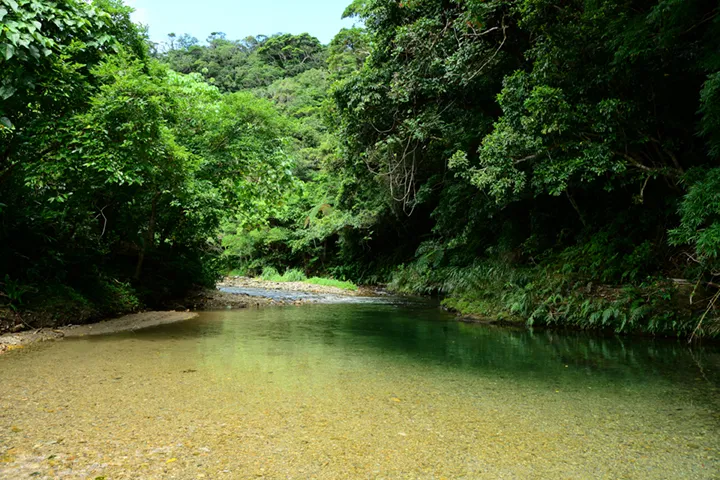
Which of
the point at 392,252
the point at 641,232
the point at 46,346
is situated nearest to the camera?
the point at 46,346

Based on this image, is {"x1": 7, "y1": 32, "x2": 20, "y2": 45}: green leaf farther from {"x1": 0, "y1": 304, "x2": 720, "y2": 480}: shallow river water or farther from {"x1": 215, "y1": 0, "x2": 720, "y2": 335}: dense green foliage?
{"x1": 215, "y1": 0, "x2": 720, "y2": 335}: dense green foliage

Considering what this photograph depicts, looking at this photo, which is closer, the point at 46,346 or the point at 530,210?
the point at 46,346

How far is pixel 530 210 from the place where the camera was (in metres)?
12.7

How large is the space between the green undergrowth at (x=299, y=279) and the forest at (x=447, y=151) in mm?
7583

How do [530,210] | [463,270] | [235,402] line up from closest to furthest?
[235,402] → [530,210] → [463,270]

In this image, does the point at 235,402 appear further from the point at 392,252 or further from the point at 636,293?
the point at 392,252

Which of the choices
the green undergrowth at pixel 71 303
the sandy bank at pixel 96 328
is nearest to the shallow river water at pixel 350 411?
Answer: the sandy bank at pixel 96 328

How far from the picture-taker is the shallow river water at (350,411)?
8.48ft

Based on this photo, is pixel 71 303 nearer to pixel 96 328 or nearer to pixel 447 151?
pixel 96 328

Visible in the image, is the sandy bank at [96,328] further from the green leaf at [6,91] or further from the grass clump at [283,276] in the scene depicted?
the grass clump at [283,276]

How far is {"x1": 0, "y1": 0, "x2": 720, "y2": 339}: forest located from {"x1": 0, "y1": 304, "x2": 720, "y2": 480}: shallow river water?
2.19 m

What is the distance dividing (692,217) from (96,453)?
675 cm

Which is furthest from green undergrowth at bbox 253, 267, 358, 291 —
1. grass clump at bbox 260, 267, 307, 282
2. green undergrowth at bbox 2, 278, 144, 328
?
green undergrowth at bbox 2, 278, 144, 328

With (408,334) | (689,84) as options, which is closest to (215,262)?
(408,334)
